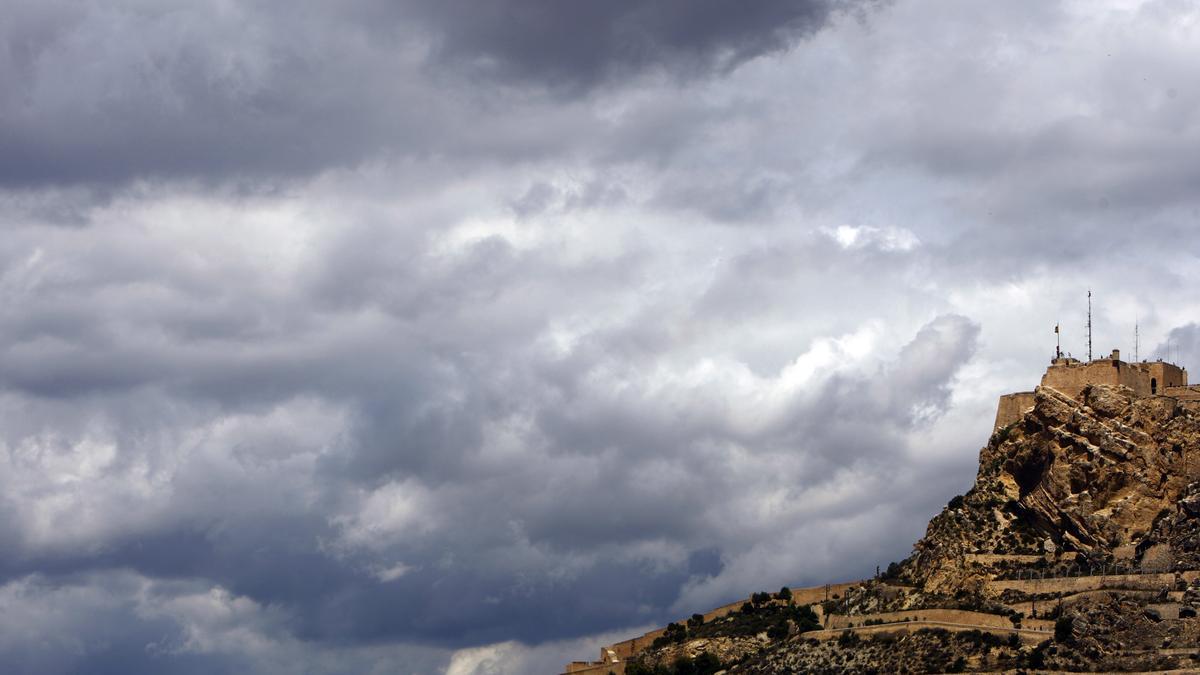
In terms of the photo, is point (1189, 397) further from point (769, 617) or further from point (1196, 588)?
point (769, 617)

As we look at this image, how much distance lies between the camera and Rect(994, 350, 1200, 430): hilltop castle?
142375 millimetres

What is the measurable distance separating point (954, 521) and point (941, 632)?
11.0 m

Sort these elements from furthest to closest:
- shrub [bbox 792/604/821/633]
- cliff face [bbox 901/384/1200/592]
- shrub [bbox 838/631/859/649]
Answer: shrub [bbox 792/604/821/633] < shrub [bbox 838/631/859/649] < cliff face [bbox 901/384/1200/592]

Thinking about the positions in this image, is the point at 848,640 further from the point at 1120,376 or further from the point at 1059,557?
the point at 1120,376

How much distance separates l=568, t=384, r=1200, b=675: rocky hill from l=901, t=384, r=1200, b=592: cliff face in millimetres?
77

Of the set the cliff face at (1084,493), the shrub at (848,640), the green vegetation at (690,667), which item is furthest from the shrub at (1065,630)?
the green vegetation at (690,667)

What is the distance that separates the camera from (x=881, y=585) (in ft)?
486

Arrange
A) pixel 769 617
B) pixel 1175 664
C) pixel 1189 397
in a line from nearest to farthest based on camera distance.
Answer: pixel 1175 664 → pixel 1189 397 → pixel 769 617

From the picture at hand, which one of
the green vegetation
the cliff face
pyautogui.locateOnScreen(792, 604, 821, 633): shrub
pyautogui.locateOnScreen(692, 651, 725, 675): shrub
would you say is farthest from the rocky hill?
the green vegetation

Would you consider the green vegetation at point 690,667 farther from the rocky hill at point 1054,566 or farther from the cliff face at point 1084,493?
the cliff face at point 1084,493

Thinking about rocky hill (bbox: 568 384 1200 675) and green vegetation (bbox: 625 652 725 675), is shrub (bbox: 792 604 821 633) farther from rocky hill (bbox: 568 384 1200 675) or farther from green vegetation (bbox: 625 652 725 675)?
green vegetation (bbox: 625 652 725 675)

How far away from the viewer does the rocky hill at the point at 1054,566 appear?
127750 millimetres

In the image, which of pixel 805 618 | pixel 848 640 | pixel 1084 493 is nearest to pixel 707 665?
pixel 805 618

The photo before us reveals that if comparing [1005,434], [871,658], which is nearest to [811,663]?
[871,658]
